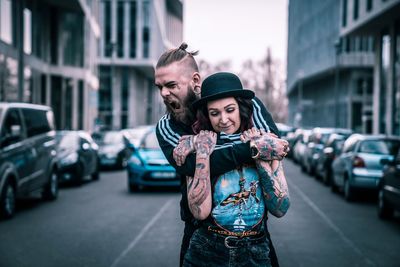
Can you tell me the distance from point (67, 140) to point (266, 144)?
15129 millimetres

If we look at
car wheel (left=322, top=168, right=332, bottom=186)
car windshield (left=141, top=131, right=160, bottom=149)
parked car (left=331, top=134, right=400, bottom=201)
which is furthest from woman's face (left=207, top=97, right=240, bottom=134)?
car wheel (left=322, top=168, right=332, bottom=186)

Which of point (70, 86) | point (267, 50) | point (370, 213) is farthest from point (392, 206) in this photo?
point (267, 50)

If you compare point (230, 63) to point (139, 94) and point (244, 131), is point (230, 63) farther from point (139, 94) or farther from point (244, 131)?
point (244, 131)

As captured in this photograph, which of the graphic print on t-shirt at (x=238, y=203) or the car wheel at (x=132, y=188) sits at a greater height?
the graphic print on t-shirt at (x=238, y=203)

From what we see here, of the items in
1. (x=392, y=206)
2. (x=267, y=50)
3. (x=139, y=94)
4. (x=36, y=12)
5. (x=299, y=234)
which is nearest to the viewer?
(x=299, y=234)

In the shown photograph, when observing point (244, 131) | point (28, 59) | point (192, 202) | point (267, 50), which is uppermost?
point (267, 50)

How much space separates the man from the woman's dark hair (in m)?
0.04

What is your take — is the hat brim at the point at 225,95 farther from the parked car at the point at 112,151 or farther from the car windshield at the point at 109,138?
the car windshield at the point at 109,138

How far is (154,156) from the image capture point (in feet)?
47.9

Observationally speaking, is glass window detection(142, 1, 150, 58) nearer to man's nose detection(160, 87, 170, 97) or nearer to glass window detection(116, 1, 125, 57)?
glass window detection(116, 1, 125, 57)

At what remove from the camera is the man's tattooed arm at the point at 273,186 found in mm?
2635

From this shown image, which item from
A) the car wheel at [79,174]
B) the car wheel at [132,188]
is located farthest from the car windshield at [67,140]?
the car wheel at [132,188]

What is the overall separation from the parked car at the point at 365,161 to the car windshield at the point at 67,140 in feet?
25.1

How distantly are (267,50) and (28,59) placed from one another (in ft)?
221
